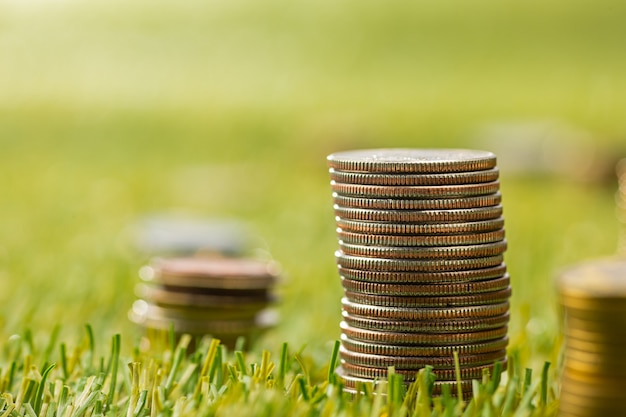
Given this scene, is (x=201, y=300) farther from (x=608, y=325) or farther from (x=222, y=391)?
(x=608, y=325)

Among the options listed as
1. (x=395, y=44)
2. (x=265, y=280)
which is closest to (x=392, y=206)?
(x=265, y=280)

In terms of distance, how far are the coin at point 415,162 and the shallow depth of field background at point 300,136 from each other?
36.3 inches

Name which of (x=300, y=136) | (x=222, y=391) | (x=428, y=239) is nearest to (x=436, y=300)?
(x=428, y=239)

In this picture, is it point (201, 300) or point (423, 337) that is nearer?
point (423, 337)

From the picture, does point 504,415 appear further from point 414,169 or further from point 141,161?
point 141,161

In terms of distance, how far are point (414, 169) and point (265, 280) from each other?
1.11 meters

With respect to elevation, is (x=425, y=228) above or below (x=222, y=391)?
above

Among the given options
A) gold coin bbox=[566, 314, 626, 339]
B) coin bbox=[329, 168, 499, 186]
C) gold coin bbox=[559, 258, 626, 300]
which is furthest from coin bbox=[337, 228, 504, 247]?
gold coin bbox=[566, 314, 626, 339]

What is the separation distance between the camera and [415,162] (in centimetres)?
270

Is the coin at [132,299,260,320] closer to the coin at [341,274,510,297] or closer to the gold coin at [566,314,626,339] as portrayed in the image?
the coin at [341,274,510,297]

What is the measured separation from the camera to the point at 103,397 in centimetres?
279

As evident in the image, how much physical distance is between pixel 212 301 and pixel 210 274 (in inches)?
3.4

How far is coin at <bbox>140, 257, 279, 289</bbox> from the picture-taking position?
3639 mm

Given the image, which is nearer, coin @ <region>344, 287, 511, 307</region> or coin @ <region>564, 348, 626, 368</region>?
coin @ <region>564, 348, 626, 368</region>
